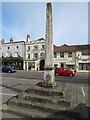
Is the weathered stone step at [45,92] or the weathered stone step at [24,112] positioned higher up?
the weathered stone step at [45,92]

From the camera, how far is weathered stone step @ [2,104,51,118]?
634 cm

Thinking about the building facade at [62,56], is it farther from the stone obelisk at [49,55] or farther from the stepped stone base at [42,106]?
the stepped stone base at [42,106]

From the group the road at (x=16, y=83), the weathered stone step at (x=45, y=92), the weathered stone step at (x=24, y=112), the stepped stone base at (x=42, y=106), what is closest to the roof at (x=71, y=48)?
the road at (x=16, y=83)

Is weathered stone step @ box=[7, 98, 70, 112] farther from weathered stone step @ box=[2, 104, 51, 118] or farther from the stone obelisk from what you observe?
the stone obelisk

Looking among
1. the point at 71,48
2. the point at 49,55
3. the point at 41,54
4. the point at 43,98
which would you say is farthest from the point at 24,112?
the point at 41,54

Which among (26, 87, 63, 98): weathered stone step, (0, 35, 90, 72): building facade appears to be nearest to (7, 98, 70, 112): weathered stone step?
(26, 87, 63, 98): weathered stone step

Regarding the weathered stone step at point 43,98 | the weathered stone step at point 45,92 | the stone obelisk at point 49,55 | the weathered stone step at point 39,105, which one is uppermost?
the stone obelisk at point 49,55

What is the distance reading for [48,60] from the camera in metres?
8.94

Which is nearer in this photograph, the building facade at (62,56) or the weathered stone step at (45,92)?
the weathered stone step at (45,92)

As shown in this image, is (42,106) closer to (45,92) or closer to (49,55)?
(45,92)

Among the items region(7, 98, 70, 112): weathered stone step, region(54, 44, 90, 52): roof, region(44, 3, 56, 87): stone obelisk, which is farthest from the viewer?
region(54, 44, 90, 52): roof

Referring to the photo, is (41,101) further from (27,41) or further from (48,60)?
(27,41)

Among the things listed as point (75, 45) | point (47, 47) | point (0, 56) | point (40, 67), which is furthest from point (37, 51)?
point (47, 47)

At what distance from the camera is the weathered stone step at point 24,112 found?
6336mm
